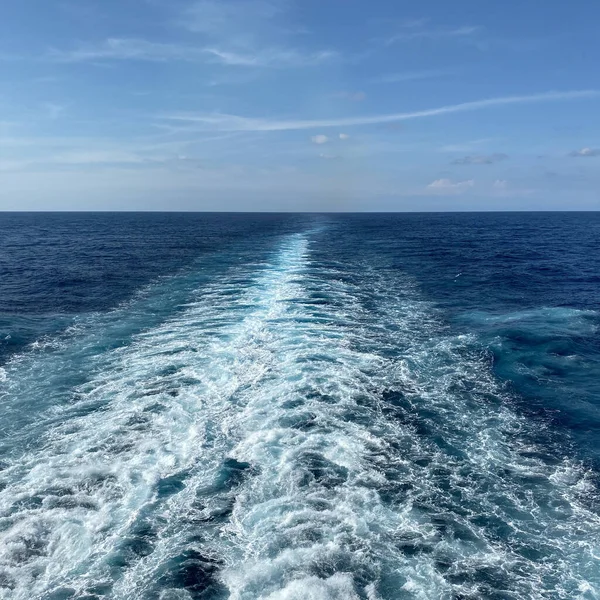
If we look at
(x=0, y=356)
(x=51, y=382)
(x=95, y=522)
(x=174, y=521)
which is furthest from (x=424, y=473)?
(x=0, y=356)

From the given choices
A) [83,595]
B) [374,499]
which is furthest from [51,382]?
[374,499]

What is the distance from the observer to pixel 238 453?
61.9 feet

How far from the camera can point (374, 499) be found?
639 inches

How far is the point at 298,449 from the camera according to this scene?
19188 millimetres

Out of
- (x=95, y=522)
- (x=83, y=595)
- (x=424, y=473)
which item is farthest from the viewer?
(x=424, y=473)

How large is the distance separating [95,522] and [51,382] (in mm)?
12835

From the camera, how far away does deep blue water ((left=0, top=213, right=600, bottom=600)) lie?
13289 millimetres

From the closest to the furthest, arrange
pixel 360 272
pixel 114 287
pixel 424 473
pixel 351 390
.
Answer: pixel 424 473 → pixel 351 390 → pixel 114 287 → pixel 360 272

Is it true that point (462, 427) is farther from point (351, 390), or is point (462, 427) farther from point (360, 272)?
point (360, 272)

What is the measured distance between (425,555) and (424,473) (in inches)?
167

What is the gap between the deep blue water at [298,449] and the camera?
13289mm

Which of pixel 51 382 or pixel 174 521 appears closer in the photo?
pixel 174 521

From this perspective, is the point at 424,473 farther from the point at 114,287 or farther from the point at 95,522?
the point at 114,287

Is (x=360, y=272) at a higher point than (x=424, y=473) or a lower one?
higher
